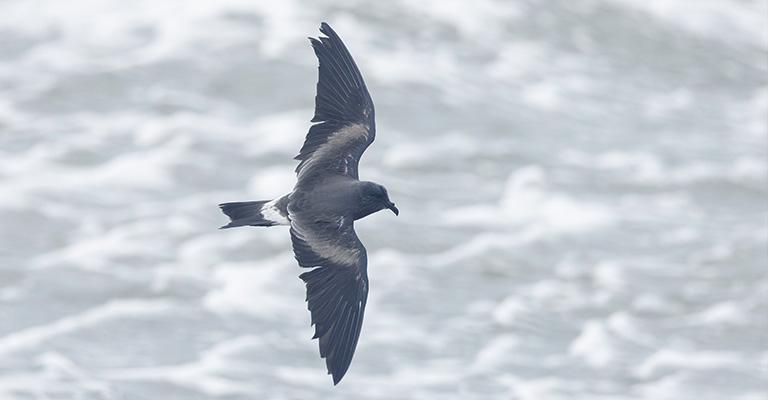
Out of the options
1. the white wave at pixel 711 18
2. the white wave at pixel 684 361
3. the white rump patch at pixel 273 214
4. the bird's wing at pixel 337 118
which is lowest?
the white rump patch at pixel 273 214

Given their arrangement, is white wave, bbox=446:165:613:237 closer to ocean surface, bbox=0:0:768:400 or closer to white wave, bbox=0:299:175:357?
ocean surface, bbox=0:0:768:400

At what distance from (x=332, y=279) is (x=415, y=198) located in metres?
5.64

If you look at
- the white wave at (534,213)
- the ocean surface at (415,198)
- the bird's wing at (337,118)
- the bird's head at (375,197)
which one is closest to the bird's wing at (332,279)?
the bird's head at (375,197)

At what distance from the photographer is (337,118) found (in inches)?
271

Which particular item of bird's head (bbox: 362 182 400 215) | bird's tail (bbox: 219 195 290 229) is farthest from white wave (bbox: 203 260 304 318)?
bird's head (bbox: 362 182 400 215)

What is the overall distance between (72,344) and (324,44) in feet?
13.2

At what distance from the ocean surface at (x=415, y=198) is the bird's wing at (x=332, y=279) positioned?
2.79 metres

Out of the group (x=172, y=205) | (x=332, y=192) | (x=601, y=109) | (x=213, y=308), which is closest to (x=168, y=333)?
(x=213, y=308)

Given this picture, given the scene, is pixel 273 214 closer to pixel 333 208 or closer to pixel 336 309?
pixel 333 208

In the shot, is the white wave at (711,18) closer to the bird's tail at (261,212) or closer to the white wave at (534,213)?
the white wave at (534,213)

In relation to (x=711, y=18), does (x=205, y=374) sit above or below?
below

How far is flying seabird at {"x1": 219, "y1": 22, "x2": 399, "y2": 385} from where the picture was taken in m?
6.47

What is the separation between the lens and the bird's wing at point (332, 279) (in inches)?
258

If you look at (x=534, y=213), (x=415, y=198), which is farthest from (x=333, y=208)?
(x=534, y=213)
